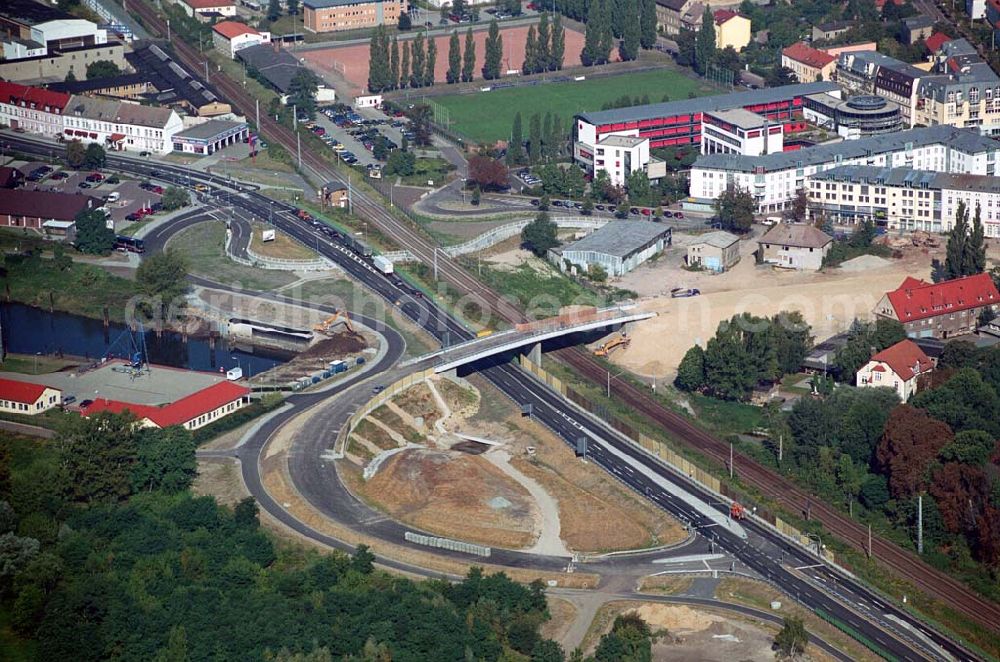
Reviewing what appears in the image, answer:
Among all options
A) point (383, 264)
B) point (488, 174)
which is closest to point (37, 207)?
point (383, 264)

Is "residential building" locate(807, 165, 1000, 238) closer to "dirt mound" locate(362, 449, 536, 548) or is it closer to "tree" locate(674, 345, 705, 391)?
"tree" locate(674, 345, 705, 391)

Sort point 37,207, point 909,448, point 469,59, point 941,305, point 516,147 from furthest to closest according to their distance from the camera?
point 469,59 → point 516,147 → point 37,207 → point 941,305 → point 909,448

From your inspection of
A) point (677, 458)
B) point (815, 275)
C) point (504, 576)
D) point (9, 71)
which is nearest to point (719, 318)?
point (815, 275)

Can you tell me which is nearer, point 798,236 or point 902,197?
point 798,236

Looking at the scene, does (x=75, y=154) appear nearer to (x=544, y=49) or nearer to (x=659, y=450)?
(x=544, y=49)

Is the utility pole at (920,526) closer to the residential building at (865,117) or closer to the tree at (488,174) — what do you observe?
the tree at (488,174)

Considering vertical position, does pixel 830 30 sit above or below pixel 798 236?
above

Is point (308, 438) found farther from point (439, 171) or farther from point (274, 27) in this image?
point (274, 27)

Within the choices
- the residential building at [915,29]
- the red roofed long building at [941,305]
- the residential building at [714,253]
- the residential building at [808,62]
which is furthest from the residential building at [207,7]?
the red roofed long building at [941,305]
